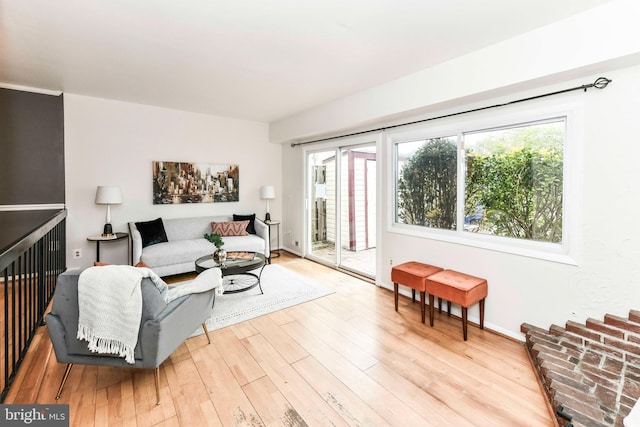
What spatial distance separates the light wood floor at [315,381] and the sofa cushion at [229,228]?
2271 mm

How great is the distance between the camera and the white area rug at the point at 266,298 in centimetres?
319

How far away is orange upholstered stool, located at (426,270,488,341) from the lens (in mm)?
2754

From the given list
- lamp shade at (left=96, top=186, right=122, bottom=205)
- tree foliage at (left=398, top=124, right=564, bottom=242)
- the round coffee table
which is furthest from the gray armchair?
tree foliage at (left=398, top=124, right=564, bottom=242)

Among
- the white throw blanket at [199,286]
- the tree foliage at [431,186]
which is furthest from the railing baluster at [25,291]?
the tree foliage at [431,186]

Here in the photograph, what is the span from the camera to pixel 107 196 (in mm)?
4176

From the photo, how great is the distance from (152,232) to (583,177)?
5084mm

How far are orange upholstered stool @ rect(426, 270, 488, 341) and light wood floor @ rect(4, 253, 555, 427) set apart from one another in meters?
0.29

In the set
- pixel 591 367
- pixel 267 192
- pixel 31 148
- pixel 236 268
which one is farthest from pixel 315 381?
pixel 31 148

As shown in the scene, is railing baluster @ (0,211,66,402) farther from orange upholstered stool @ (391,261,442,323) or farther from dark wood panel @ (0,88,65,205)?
orange upholstered stool @ (391,261,442,323)

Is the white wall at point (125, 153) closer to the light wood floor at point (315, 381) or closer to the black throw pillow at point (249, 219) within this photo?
the black throw pillow at point (249, 219)

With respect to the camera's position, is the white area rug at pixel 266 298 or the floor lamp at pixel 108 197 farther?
the floor lamp at pixel 108 197

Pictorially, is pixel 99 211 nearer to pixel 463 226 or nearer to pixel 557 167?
pixel 463 226

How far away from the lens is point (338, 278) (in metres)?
4.55

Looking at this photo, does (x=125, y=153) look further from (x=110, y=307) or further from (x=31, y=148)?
(x=110, y=307)
